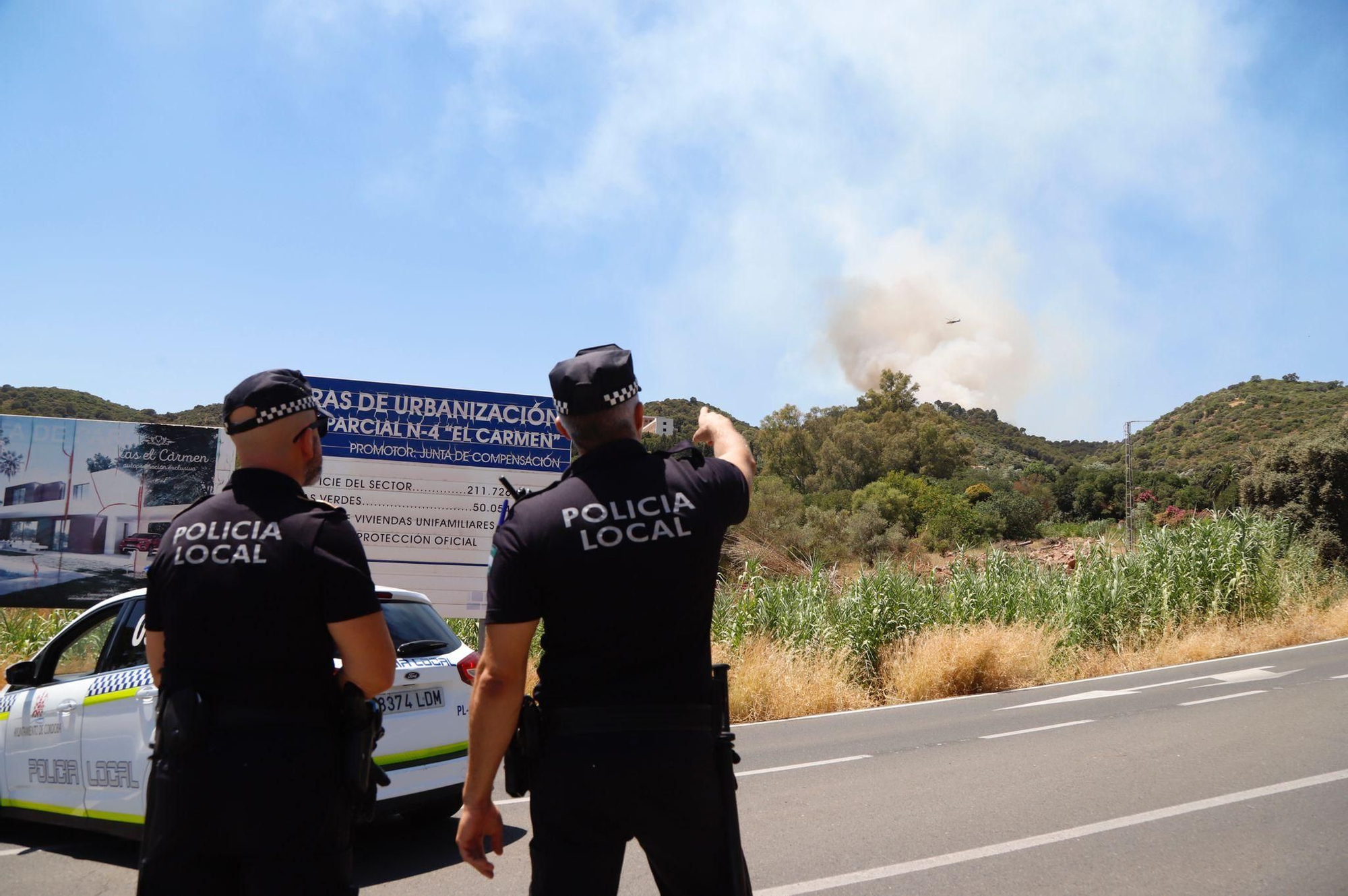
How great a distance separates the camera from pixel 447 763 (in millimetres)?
5602

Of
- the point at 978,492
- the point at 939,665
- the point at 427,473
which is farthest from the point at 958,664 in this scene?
the point at 978,492

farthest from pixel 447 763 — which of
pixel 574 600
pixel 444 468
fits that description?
pixel 444 468

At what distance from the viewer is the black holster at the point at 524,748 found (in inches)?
92.4

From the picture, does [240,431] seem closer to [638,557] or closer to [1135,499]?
[638,557]

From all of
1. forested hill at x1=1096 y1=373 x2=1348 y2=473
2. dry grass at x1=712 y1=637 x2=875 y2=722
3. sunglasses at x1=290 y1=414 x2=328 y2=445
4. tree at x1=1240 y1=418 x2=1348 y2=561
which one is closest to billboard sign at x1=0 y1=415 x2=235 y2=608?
dry grass at x1=712 y1=637 x2=875 y2=722

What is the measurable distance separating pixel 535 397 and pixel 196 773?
1049cm

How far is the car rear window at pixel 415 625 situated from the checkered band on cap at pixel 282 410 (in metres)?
3.16

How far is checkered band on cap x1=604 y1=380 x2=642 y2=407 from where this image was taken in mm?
2521

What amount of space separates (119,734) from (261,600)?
11.7 feet

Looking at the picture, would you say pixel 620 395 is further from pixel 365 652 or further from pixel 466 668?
pixel 466 668

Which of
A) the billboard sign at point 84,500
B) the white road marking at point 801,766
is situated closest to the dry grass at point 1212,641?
the white road marking at point 801,766

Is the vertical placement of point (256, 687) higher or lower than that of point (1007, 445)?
lower

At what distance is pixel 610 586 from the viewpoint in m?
2.32

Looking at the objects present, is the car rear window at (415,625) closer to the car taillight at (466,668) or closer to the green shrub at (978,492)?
the car taillight at (466,668)
